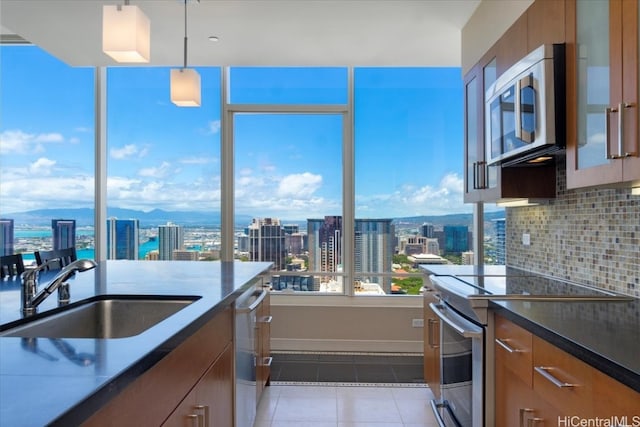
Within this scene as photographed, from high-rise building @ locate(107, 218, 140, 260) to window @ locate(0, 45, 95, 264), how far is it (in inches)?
8.4

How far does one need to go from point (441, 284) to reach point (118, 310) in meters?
1.62

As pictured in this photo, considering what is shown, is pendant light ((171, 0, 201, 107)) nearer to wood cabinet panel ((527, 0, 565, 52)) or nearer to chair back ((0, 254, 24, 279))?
chair back ((0, 254, 24, 279))

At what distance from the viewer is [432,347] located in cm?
266

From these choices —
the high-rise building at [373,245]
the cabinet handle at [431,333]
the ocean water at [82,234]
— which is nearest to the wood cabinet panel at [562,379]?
the cabinet handle at [431,333]

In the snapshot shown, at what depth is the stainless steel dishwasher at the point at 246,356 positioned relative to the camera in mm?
1974

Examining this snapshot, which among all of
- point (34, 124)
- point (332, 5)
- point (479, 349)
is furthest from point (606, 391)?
point (34, 124)

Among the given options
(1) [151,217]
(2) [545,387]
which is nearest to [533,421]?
→ (2) [545,387]

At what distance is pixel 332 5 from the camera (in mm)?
2814

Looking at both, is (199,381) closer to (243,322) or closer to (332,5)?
(243,322)

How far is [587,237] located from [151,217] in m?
3.97

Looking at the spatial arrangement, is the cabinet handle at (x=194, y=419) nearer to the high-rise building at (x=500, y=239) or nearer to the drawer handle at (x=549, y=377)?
the drawer handle at (x=549, y=377)

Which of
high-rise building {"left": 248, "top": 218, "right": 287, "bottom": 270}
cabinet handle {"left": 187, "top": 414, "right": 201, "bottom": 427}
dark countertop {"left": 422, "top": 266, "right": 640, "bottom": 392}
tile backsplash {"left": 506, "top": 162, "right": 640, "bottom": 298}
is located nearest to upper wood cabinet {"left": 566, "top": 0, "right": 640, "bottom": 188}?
tile backsplash {"left": 506, "top": 162, "right": 640, "bottom": 298}

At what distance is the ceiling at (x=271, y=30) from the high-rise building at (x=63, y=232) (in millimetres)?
1671

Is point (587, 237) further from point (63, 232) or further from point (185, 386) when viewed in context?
point (63, 232)
